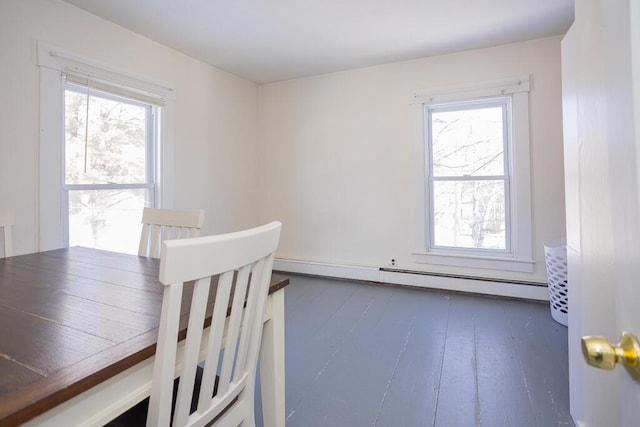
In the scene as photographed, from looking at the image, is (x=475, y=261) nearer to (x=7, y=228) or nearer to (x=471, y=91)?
(x=471, y=91)

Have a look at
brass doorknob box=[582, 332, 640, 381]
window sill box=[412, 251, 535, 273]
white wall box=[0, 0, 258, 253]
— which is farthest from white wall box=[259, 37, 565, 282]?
brass doorknob box=[582, 332, 640, 381]

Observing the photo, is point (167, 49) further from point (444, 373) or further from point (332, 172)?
point (444, 373)

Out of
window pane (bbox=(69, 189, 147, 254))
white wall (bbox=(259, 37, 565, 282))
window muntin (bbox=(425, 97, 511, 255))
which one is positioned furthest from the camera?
window muntin (bbox=(425, 97, 511, 255))

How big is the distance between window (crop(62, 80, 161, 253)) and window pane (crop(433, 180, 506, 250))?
2810mm

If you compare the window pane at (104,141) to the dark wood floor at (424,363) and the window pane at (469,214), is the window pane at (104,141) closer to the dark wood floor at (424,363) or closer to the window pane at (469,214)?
the dark wood floor at (424,363)

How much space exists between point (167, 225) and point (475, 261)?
9.09 feet

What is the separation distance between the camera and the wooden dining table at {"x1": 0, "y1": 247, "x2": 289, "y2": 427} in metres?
0.61

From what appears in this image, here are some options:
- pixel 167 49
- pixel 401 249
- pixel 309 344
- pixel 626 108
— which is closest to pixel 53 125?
pixel 167 49

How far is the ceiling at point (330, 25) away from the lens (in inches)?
94.2

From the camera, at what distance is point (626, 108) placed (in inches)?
17.4

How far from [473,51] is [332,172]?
1831 millimetres

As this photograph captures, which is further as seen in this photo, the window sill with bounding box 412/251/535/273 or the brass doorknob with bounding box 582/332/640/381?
the window sill with bounding box 412/251/535/273

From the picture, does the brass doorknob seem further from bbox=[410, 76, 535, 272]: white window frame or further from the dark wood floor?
bbox=[410, 76, 535, 272]: white window frame

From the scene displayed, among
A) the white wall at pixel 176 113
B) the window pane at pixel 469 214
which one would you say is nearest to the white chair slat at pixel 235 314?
the white wall at pixel 176 113
